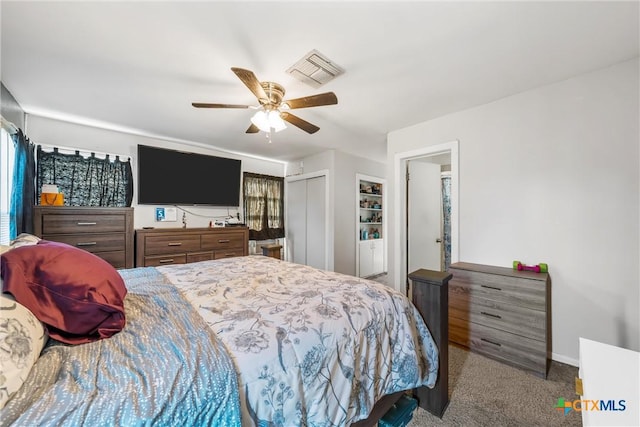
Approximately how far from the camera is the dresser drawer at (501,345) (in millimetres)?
1899

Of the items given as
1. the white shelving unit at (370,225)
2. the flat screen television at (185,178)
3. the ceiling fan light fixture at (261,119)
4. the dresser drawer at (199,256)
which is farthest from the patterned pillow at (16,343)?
the white shelving unit at (370,225)

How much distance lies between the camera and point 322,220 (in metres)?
4.35

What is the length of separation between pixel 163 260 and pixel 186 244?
328 mm

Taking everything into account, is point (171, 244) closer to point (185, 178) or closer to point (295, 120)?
point (185, 178)

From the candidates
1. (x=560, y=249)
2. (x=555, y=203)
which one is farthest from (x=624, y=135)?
(x=560, y=249)

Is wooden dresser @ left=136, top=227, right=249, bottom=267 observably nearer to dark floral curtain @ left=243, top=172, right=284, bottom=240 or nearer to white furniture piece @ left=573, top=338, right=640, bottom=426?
dark floral curtain @ left=243, top=172, right=284, bottom=240

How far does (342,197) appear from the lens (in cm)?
431

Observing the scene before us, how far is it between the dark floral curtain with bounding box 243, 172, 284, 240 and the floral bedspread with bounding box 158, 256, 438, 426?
289 centimetres

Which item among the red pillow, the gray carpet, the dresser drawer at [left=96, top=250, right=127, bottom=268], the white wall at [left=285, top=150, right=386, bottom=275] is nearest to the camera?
the red pillow

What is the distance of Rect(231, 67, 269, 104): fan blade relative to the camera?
1497mm

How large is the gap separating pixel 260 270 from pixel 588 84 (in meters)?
3.01

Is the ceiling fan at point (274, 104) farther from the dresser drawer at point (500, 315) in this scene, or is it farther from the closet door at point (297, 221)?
the closet door at point (297, 221)

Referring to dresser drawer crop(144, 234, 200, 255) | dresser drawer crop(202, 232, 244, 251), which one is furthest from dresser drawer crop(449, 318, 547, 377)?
dresser drawer crop(144, 234, 200, 255)

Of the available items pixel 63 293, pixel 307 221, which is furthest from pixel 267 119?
pixel 307 221
